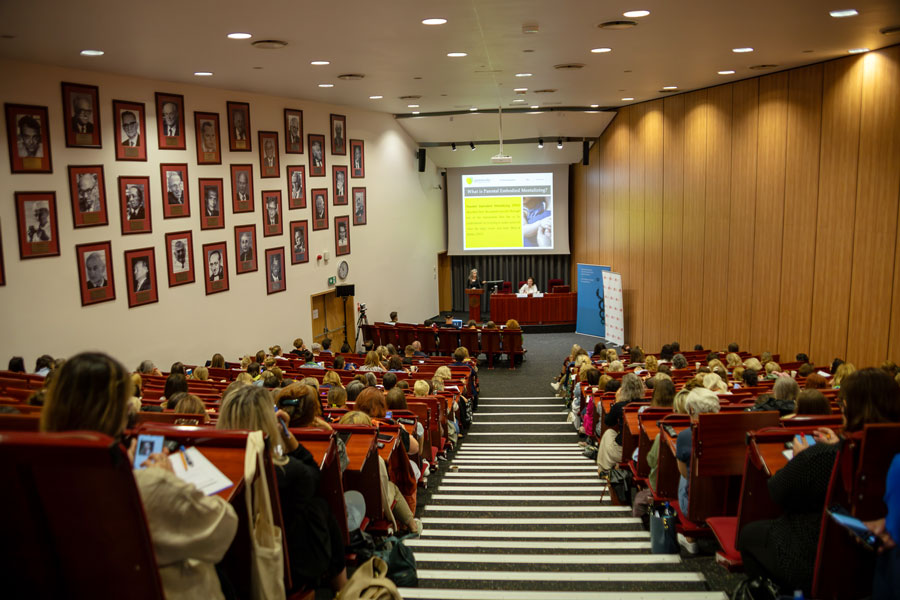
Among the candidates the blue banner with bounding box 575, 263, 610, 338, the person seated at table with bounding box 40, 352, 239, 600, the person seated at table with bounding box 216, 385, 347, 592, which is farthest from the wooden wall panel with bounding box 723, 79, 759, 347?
the person seated at table with bounding box 40, 352, 239, 600

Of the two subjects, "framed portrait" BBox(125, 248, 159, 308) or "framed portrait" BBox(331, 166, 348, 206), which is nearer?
"framed portrait" BBox(125, 248, 159, 308)

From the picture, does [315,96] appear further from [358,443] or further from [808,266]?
[358,443]

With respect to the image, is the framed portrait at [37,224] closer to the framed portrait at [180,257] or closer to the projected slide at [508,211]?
the framed portrait at [180,257]

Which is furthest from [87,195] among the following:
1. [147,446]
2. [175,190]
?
[147,446]

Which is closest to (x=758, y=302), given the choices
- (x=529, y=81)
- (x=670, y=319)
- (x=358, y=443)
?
(x=670, y=319)

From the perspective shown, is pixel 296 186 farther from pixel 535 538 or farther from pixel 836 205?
pixel 535 538

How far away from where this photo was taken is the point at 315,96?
13195mm

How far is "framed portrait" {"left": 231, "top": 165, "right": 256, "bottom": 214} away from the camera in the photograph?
38.9ft

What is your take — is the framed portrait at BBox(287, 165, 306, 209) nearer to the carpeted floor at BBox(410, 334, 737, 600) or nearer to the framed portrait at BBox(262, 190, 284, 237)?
the framed portrait at BBox(262, 190, 284, 237)

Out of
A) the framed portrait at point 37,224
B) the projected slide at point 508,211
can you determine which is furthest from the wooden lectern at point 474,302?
the framed portrait at point 37,224

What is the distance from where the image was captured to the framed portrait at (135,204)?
9531mm

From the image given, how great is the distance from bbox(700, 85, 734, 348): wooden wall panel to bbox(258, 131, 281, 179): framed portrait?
827 centimetres

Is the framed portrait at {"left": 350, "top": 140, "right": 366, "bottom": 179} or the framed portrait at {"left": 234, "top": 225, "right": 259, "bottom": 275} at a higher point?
the framed portrait at {"left": 350, "top": 140, "right": 366, "bottom": 179}

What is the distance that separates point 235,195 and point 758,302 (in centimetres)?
933
